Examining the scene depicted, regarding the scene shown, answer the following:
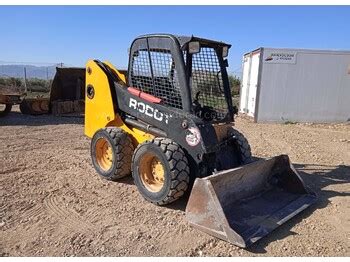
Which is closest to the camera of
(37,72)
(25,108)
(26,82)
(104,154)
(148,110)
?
(148,110)

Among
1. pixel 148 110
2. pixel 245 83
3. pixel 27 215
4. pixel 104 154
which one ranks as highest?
pixel 245 83

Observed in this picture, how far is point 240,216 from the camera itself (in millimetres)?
4320

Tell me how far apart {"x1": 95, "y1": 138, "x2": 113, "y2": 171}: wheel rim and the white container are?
8.79 meters

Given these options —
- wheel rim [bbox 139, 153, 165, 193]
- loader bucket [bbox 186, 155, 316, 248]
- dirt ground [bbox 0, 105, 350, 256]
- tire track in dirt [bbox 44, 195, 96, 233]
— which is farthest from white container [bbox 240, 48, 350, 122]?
tire track in dirt [bbox 44, 195, 96, 233]

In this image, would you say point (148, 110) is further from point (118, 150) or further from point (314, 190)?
point (314, 190)

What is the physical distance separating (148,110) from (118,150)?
0.75 meters

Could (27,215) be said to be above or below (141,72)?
below

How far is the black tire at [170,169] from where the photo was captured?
4.46m

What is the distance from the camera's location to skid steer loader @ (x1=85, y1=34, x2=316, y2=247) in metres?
4.26

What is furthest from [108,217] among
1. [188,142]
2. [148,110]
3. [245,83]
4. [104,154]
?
[245,83]

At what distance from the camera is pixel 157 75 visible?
5.17 metres

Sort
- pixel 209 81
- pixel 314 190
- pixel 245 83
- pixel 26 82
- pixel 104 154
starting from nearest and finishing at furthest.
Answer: pixel 209 81, pixel 314 190, pixel 104 154, pixel 245 83, pixel 26 82

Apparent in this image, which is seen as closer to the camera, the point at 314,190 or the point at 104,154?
the point at 314,190

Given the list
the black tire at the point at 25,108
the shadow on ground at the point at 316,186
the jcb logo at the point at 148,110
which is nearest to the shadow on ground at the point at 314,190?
the shadow on ground at the point at 316,186
